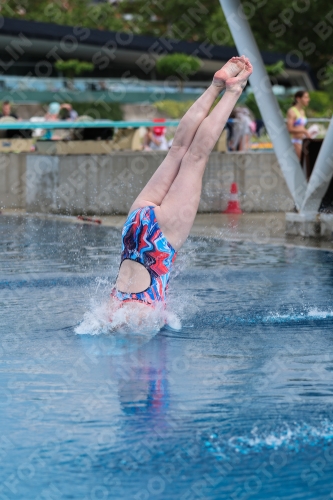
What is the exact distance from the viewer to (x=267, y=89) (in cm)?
1172

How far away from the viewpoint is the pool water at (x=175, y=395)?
133 inches

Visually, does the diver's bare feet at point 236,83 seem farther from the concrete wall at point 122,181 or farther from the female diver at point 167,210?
the concrete wall at point 122,181

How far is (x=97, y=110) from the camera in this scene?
36406mm

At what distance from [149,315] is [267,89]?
6.52m

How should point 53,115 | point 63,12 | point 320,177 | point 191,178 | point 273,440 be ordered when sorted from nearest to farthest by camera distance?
point 273,440
point 191,178
point 320,177
point 53,115
point 63,12

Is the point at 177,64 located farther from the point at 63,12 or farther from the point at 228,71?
the point at 228,71

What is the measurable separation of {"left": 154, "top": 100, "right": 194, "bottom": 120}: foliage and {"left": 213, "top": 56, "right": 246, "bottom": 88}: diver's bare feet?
98.2 feet

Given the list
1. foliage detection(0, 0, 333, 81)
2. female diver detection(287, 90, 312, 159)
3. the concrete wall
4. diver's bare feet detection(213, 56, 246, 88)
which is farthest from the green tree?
diver's bare feet detection(213, 56, 246, 88)

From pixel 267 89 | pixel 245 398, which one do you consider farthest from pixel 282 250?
pixel 245 398

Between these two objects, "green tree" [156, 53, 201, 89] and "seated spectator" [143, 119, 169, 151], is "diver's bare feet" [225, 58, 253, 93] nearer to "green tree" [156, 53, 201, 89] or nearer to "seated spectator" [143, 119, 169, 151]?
"seated spectator" [143, 119, 169, 151]

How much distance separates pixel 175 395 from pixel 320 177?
751 cm

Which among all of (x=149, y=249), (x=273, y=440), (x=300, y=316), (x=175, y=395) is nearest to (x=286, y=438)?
(x=273, y=440)

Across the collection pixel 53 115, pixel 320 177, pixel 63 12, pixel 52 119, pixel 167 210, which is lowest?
pixel 167 210

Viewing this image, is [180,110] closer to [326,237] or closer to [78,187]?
[78,187]
